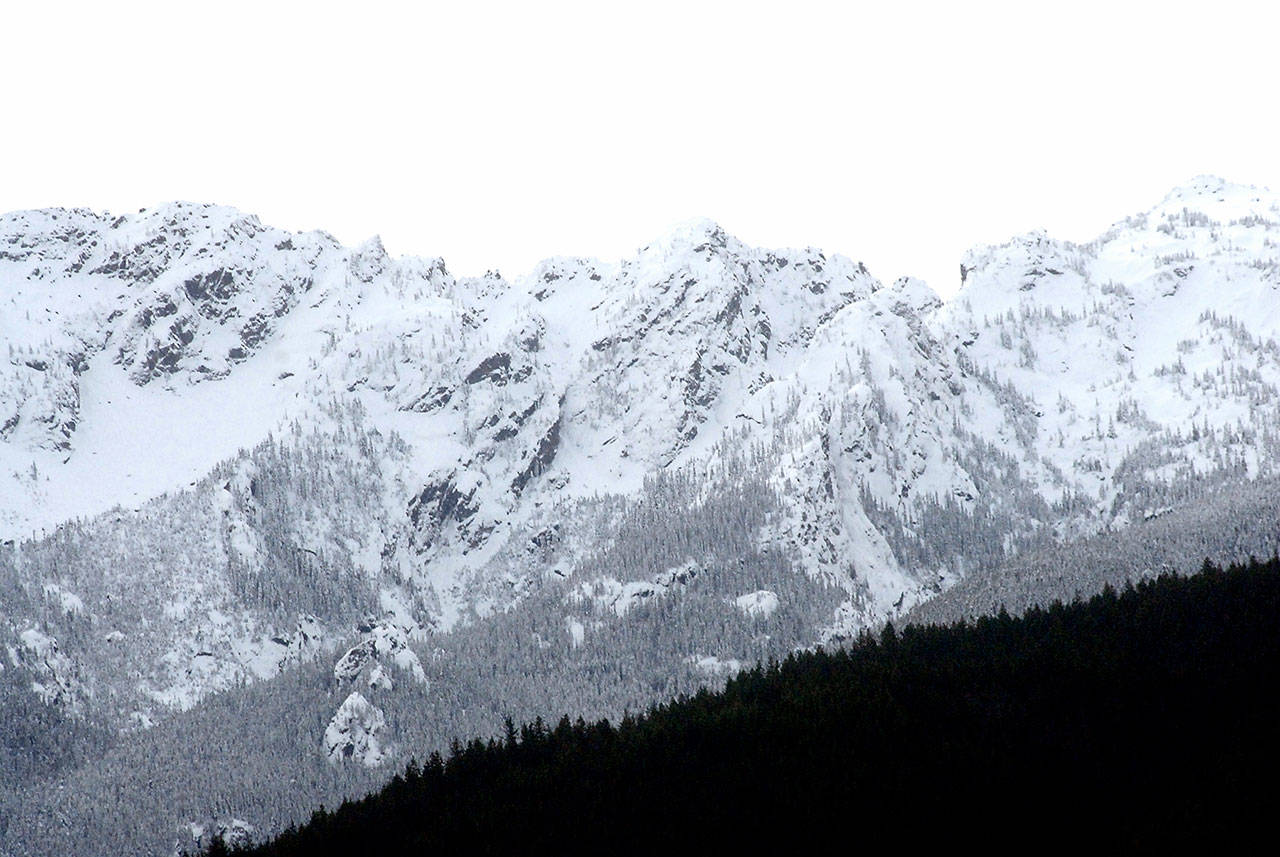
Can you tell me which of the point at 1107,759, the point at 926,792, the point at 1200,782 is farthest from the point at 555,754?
the point at 1200,782

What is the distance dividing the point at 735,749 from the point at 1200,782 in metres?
36.1

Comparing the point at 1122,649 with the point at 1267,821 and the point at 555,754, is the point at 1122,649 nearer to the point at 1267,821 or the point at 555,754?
the point at 1267,821

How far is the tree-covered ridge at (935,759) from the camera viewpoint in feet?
279

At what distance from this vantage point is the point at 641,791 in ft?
325

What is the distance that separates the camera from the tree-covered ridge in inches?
3351

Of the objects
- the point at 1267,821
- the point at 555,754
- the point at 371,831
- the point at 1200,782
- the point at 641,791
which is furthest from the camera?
the point at 555,754

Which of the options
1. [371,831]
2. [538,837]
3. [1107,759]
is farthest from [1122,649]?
[371,831]

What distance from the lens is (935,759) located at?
306 ft

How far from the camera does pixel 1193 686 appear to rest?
100062mm

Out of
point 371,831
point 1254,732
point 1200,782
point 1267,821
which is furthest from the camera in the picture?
point 371,831

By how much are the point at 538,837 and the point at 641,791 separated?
995 centimetres

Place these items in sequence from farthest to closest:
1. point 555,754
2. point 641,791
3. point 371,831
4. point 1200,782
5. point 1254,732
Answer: point 555,754 < point 371,831 < point 641,791 < point 1254,732 < point 1200,782

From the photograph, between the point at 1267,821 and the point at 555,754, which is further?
the point at 555,754

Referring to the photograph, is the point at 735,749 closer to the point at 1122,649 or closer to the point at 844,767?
the point at 844,767
